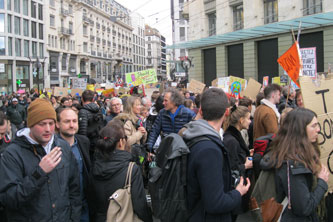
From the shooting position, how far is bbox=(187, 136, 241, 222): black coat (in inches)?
91.6

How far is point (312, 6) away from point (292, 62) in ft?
57.4

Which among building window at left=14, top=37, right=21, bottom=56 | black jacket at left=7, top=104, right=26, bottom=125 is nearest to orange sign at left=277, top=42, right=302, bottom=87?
black jacket at left=7, top=104, right=26, bottom=125

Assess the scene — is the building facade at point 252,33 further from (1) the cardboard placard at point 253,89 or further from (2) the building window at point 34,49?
(2) the building window at point 34,49

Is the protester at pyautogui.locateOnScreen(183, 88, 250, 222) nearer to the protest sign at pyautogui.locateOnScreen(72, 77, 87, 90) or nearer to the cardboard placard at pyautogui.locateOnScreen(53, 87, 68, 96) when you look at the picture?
the cardboard placard at pyautogui.locateOnScreen(53, 87, 68, 96)

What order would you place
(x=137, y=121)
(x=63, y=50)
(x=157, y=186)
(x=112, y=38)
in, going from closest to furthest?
(x=157, y=186) < (x=137, y=121) < (x=63, y=50) < (x=112, y=38)

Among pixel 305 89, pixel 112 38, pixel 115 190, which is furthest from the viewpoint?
pixel 112 38

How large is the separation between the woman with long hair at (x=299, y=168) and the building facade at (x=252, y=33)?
15.9m

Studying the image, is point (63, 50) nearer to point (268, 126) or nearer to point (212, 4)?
point (212, 4)

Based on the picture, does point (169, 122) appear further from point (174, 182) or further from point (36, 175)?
point (36, 175)

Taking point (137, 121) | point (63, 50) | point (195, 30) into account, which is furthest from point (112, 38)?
point (137, 121)

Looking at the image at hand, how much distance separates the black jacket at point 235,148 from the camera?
3.96 meters

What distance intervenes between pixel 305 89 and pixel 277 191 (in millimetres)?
1271

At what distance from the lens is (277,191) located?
106 inches

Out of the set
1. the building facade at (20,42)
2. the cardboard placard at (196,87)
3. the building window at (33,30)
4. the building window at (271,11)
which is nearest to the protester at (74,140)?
the cardboard placard at (196,87)
